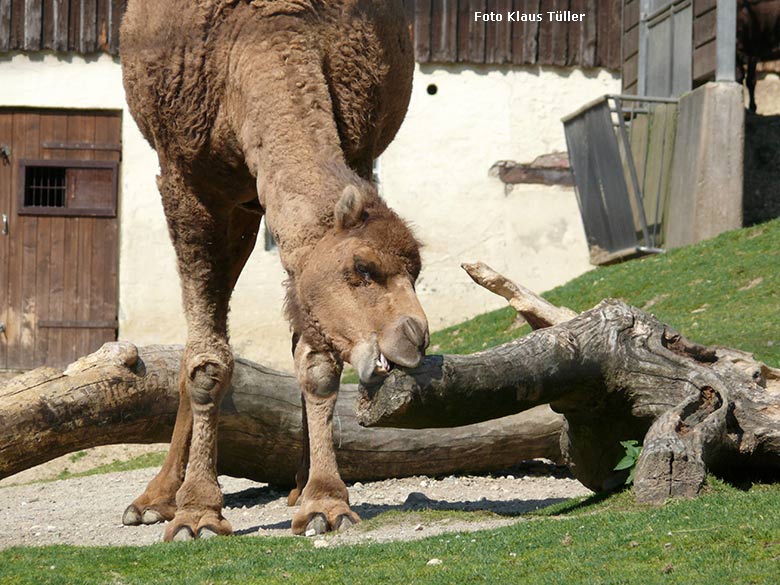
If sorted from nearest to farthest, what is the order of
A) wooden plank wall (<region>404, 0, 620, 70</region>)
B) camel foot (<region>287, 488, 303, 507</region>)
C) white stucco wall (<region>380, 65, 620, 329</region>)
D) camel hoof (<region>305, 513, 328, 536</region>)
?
camel hoof (<region>305, 513, 328, 536</region>) < camel foot (<region>287, 488, 303, 507</region>) < white stucco wall (<region>380, 65, 620, 329</region>) < wooden plank wall (<region>404, 0, 620, 70</region>)

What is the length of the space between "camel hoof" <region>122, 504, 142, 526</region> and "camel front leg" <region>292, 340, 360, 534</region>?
58.3 inches

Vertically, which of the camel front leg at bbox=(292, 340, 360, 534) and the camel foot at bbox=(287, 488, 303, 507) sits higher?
the camel front leg at bbox=(292, 340, 360, 534)

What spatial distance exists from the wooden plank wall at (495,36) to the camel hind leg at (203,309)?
964cm

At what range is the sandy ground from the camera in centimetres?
578

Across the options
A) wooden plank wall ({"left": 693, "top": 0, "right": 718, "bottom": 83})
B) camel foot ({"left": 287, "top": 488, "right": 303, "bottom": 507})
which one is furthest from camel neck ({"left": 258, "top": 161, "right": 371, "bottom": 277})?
wooden plank wall ({"left": 693, "top": 0, "right": 718, "bottom": 83})

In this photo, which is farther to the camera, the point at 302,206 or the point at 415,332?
the point at 302,206

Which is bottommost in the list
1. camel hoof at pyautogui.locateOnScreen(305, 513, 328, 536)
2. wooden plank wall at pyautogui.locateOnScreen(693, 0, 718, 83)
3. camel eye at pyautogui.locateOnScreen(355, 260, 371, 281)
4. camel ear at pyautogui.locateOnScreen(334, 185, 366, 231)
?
camel hoof at pyautogui.locateOnScreen(305, 513, 328, 536)

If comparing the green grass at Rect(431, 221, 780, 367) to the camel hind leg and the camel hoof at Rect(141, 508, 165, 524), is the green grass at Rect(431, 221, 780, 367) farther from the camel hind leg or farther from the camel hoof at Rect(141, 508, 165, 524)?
the camel hoof at Rect(141, 508, 165, 524)

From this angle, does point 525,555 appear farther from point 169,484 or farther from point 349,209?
point 169,484

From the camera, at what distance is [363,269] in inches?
182

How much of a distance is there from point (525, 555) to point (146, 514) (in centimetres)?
311

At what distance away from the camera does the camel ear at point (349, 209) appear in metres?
4.75

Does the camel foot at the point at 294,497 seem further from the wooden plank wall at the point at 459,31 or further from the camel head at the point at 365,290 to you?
the wooden plank wall at the point at 459,31

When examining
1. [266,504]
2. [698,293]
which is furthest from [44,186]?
[266,504]
